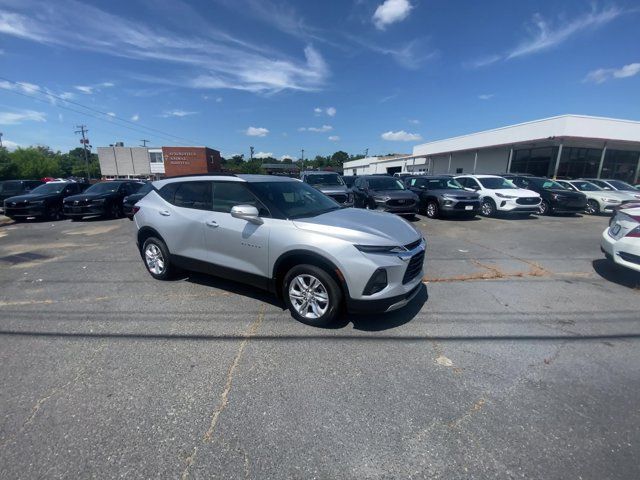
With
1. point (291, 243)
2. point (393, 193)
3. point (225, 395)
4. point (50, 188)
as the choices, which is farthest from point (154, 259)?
point (50, 188)

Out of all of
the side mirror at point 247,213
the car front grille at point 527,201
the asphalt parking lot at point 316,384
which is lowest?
the asphalt parking lot at point 316,384

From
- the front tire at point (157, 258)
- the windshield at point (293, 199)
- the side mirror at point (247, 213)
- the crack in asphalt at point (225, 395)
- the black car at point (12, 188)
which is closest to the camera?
the crack in asphalt at point (225, 395)

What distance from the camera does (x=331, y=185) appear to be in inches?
469

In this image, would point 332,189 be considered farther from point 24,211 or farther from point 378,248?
point 24,211

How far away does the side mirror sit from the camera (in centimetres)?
367

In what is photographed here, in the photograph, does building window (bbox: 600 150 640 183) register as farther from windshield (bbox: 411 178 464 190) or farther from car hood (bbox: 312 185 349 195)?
car hood (bbox: 312 185 349 195)

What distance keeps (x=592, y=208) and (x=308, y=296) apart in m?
16.2

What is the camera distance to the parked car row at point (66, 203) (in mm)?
12414

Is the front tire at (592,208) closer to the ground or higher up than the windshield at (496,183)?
closer to the ground

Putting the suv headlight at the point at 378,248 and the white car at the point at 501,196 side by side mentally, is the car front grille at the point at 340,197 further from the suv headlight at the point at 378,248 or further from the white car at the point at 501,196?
the suv headlight at the point at 378,248

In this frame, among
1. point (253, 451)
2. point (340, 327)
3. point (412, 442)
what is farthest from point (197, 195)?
point (412, 442)

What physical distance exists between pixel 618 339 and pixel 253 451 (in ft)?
13.3

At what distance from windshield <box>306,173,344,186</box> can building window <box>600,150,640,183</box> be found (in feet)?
100

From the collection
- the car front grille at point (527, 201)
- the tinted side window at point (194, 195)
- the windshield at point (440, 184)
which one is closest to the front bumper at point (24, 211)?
the tinted side window at point (194, 195)
